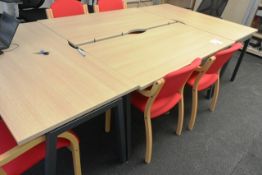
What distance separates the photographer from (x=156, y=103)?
1.51 m

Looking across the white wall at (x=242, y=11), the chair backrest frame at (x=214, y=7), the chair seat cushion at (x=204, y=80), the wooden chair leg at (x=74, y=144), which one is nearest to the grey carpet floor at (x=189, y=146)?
the wooden chair leg at (x=74, y=144)

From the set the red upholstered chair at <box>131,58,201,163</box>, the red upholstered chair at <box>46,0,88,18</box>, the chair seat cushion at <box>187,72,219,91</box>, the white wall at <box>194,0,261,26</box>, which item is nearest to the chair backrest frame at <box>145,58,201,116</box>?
the red upholstered chair at <box>131,58,201,163</box>

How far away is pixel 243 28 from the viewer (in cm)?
235

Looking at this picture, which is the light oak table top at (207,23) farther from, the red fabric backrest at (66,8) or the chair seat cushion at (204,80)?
the red fabric backrest at (66,8)

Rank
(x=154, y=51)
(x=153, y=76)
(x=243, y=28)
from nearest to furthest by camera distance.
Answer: (x=153, y=76) < (x=154, y=51) < (x=243, y=28)

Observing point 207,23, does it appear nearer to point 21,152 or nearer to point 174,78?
point 174,78

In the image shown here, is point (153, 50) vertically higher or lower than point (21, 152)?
higher

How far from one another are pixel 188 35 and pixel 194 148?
1056 mm

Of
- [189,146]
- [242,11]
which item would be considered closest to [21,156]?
[189,146]

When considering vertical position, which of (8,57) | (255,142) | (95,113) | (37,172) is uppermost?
(8,57)

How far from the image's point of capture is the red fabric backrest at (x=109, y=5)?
2.43 m

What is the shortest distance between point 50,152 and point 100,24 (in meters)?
1.39

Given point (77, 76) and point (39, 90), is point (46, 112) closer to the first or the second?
point (39, 90)

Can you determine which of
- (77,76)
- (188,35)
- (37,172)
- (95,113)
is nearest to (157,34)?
(188,35)
